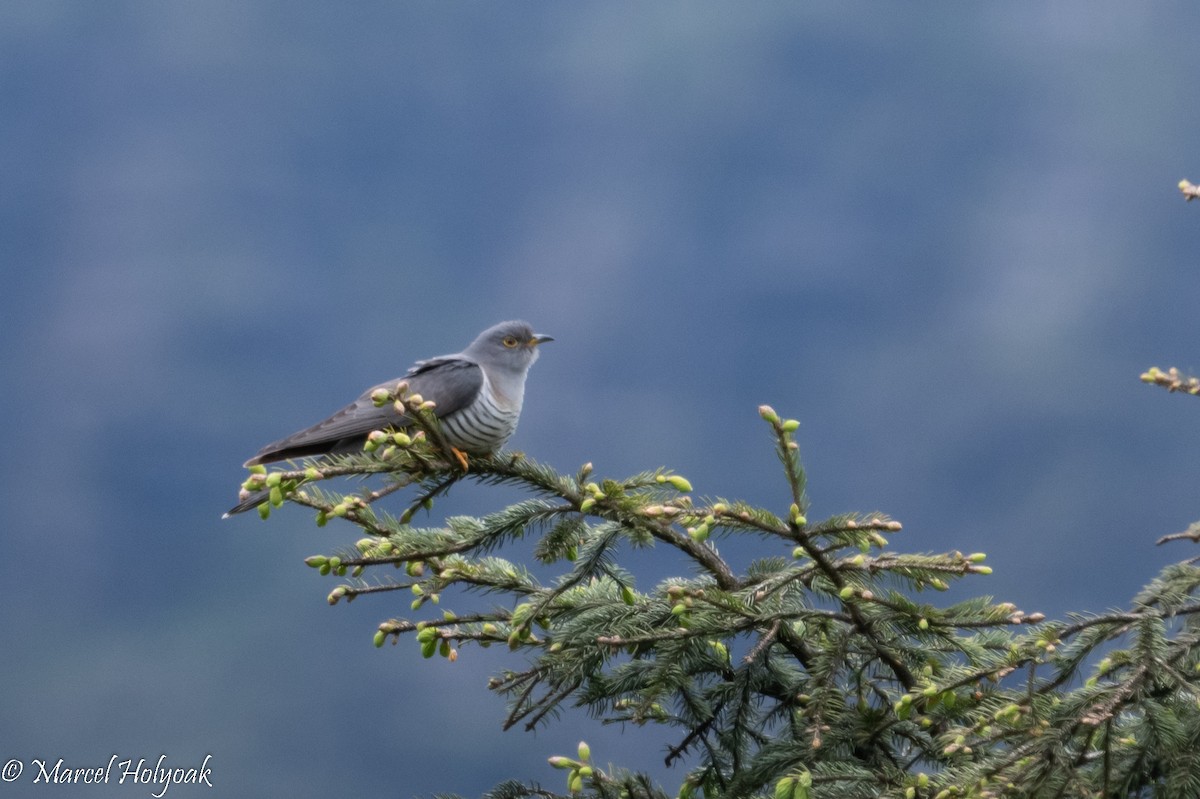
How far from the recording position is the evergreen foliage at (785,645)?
244cm

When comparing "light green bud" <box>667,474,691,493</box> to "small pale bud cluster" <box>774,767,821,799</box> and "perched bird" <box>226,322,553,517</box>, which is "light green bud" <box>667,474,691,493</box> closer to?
"small pale bud cluster" <box>774,767,821,799</box>

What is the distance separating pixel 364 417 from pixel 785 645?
5.38ft

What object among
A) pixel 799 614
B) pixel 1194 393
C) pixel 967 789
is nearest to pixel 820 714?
pixel 799 614

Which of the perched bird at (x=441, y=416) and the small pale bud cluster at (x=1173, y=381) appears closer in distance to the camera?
the small pale bud cluster at (x=1173, y=381)

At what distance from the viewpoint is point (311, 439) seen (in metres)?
3.83

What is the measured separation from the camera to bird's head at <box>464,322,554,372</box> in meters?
4.54

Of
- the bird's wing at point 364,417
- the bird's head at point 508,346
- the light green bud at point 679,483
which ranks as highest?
the bird's head at point 508,346

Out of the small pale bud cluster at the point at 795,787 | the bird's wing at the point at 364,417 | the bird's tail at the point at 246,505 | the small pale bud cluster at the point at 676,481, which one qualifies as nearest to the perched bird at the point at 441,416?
the bird's wing at the point at 364,417

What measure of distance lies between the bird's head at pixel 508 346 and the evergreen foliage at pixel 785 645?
125cm

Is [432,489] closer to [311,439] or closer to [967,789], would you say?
[311,439]

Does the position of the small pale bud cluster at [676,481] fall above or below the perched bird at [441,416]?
below

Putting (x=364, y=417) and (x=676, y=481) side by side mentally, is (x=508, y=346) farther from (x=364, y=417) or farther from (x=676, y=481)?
(x=676, y=481)

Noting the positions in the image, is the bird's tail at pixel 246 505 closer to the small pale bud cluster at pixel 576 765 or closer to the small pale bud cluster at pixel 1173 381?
the small pale bud cluster at pixel 576 765

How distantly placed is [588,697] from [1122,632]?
5.02 ft
